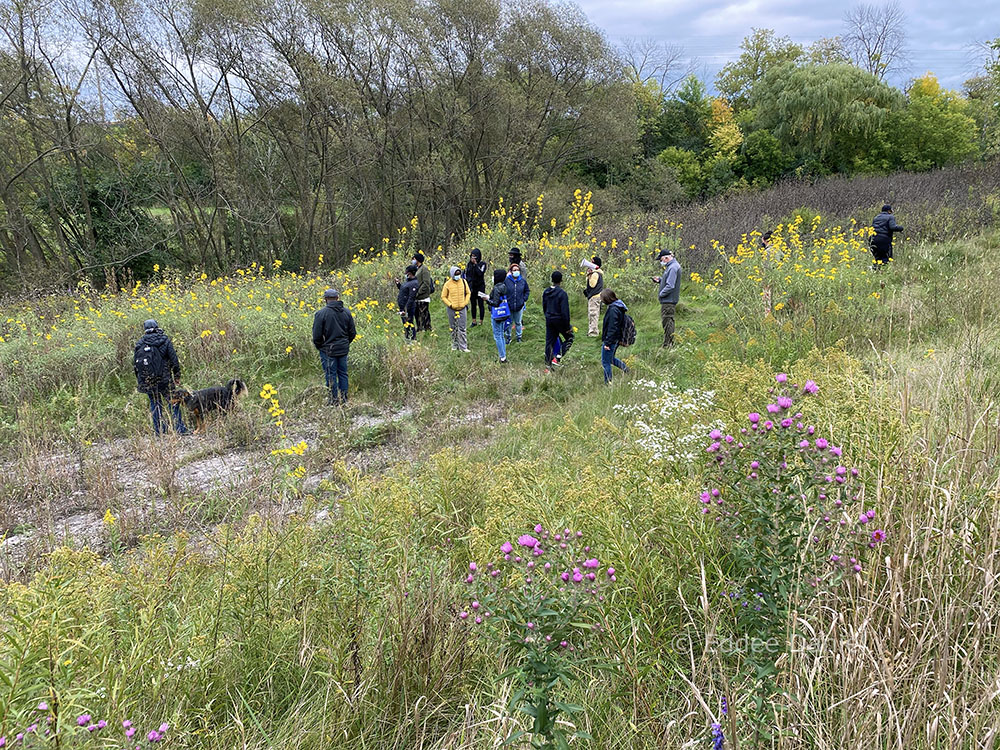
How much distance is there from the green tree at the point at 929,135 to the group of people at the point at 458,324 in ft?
80.8

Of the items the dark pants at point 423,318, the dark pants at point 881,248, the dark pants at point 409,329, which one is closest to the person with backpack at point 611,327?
the dark pants at point 409,329

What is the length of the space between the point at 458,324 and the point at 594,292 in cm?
235

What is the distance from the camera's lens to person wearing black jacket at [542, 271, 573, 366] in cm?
812

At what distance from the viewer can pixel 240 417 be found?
680 centimetres

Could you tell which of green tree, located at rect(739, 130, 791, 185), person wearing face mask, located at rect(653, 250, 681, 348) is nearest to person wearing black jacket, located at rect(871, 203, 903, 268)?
person wearing face mask, located at rect(653, 250, 681, 348)

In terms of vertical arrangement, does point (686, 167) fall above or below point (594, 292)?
above

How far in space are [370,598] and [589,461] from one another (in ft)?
6.26

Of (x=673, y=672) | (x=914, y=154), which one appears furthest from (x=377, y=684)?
(x=914, y=154)

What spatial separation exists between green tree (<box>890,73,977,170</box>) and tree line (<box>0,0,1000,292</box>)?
8 cm

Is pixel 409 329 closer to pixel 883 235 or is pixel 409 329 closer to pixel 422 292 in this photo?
pixel 422 292

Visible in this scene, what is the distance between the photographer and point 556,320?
8266 millimetres

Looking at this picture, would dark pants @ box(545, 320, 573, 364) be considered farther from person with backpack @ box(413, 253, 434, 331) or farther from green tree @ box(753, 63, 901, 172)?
green tree @ box(753, 63, 901, 172)

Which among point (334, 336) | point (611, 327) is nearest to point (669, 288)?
point (611, 327)

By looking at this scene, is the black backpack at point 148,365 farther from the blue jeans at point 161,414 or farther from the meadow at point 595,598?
the meadow at point 595,598
